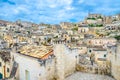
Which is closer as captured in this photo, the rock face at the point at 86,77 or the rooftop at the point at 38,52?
the rock face at the point at 86,77

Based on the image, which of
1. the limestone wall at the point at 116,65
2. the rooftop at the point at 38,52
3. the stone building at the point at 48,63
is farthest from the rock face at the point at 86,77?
the rooftop at the point at 38,52

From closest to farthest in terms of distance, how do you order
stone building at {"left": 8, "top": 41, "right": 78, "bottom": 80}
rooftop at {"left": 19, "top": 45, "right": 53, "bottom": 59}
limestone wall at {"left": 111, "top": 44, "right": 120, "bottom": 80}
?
limestone wall at {"left": 111, "top": 44, "right": 120, "bottom": 80}
stone building at {"left": 8, "top": 41, "right": 78, "bottom": 80}
rooftop at {"left": 19, "top": 45, "right": 53, "bottom": 59}

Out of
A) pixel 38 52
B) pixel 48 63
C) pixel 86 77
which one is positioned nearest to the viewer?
pixel 48 63

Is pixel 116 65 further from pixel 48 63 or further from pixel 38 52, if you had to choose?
pixel 38 52

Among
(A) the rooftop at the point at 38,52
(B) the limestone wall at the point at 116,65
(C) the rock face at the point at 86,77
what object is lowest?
(C) the rock face at the point at 86,77

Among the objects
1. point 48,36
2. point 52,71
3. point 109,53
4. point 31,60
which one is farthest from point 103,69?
point 48,36

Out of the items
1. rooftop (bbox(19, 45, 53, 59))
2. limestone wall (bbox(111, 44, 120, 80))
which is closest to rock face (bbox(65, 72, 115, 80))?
limestone wall (bbox(111, 44, 120, 80))

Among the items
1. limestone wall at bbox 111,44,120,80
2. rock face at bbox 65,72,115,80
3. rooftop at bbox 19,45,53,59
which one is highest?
rooftop at bbox 19,45,53,59

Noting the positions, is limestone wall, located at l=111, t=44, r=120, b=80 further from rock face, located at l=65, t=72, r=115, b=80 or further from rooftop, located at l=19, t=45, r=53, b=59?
rooftop, located at l=19, t=45, r=53, b=59

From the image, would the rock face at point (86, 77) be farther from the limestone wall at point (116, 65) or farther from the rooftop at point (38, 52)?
the rooftop at point (38, 52)

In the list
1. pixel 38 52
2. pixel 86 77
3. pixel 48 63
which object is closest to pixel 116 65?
pixel 86 77

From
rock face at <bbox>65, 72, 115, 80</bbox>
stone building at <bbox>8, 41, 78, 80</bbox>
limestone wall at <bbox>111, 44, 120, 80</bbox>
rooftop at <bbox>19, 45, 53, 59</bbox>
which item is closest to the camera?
limestone wall at <bbox>111, 44, 120, 80</bbox>

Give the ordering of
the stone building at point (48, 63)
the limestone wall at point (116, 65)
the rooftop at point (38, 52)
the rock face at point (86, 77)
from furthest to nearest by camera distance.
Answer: the rooftop at point (38, 52), the rock face at point (86, 77), the stone building at point (48, 63), the limestone wall at point (116, 65)

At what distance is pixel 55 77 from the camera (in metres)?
24.7
